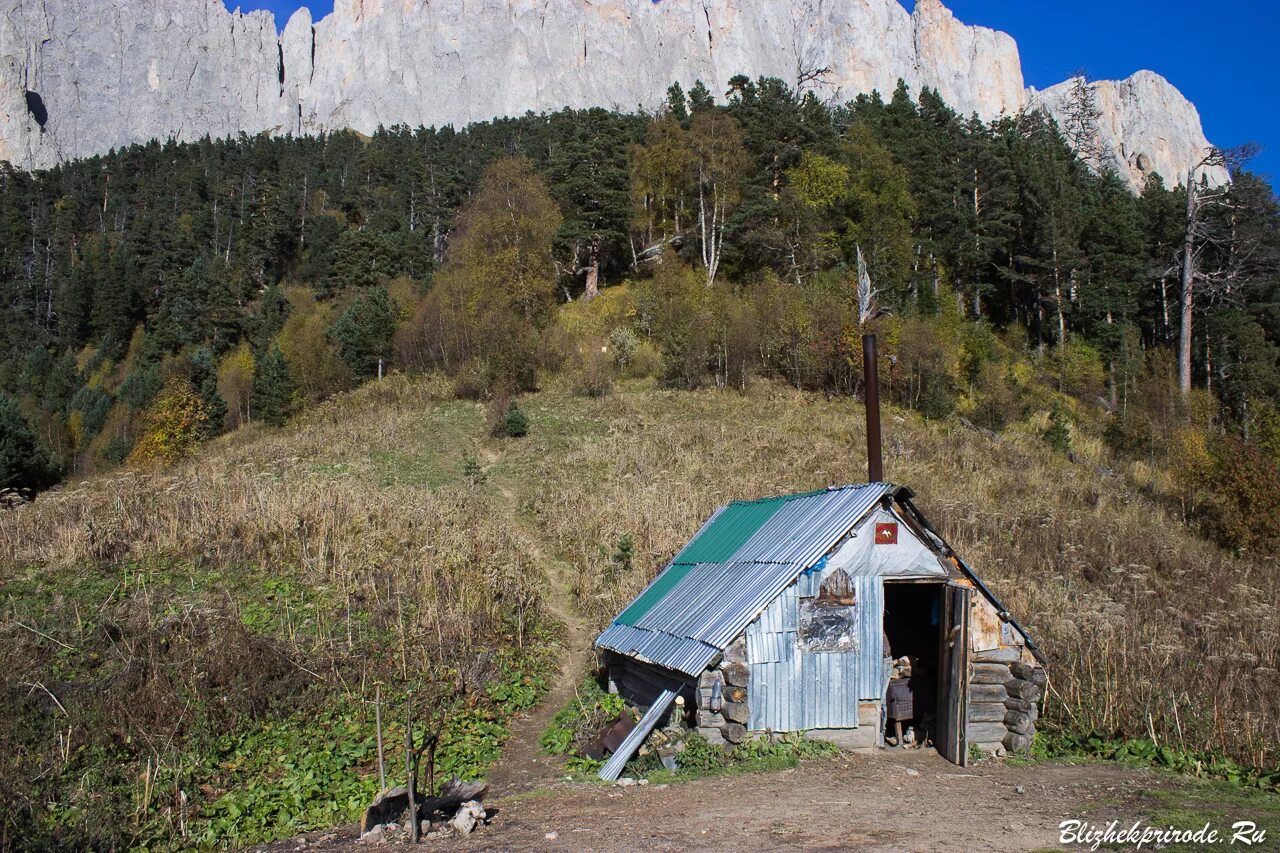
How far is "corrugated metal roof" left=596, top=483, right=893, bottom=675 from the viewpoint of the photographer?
939 cm

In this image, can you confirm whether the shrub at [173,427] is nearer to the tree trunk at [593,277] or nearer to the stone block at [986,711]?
the tree trunk at [593,277]

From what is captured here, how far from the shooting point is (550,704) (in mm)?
11852

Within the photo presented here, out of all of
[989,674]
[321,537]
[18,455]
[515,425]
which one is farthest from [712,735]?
[18,455]

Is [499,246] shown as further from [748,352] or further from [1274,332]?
[1274,332]

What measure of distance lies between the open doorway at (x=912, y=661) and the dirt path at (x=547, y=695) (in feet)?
13.4

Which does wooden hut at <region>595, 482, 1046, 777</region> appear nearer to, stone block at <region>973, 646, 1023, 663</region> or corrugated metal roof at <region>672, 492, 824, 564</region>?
stone block at <region>973, 646, 1023, 663</region>

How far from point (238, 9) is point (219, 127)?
701 inches

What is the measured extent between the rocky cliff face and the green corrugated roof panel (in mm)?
100475

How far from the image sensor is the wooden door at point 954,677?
30.7 feet

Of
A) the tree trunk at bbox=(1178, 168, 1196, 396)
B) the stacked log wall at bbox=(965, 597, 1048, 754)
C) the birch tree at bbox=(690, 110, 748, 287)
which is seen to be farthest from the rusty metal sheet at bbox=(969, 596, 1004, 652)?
the birch tree at bbox=(690, 110, 748, 287)

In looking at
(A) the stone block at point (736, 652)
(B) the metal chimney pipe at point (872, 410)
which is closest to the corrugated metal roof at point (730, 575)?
(A) the stone block at point (736, 652)

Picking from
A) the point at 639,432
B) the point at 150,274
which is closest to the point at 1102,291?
the point at 639,432

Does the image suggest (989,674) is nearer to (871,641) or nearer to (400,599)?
(871,641)

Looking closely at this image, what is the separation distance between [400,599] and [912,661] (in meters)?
7.61
